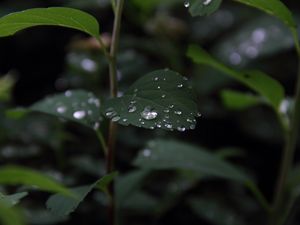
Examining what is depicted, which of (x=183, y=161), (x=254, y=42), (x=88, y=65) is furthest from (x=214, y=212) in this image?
(x=254, y=42)

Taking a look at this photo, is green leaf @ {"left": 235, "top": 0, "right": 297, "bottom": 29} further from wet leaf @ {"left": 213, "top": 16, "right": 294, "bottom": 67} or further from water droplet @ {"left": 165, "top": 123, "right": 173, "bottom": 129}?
wet leaf @ {"left": 213, "top": 16, "right": 294, "bottom": 67}

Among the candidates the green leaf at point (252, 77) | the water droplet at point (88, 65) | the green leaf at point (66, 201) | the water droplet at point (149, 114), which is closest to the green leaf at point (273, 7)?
the green leaf at point (252, 77)

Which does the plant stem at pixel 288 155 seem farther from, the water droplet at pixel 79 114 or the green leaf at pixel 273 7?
the water droplet at pixel 79 114

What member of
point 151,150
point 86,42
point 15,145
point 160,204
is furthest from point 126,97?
point 86,42

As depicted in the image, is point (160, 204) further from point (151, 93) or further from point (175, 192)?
point (151, 93)

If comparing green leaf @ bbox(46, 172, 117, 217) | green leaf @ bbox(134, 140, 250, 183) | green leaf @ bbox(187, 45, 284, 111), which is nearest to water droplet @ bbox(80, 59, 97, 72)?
green leaf @ bbox(134, 140, 250, 183)
